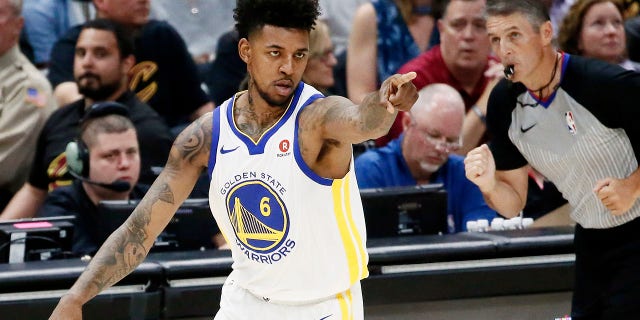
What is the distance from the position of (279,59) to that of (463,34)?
11.1 feet

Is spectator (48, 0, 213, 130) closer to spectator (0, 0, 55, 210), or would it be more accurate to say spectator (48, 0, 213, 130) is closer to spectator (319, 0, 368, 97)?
spectator (0, 0, 55, 210)

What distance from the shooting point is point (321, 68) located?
6.81m

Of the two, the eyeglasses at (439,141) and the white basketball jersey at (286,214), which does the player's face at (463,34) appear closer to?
the eyeglasses at (439,141)

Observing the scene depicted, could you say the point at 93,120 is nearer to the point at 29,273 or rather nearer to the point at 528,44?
the point at 29,273

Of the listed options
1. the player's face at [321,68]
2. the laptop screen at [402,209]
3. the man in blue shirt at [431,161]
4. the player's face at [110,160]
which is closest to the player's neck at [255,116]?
the laptop screen at [402,209]

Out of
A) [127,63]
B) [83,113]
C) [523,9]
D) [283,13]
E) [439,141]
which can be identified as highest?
[283,13]

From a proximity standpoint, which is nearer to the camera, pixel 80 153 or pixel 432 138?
pixel 80 153

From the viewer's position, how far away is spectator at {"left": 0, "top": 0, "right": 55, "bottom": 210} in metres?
6.60

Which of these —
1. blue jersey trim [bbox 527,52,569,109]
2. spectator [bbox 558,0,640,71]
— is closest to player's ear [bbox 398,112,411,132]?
spectator [bbox 558,0,640,71]

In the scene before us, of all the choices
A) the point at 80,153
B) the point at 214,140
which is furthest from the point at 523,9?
the point at 80,153

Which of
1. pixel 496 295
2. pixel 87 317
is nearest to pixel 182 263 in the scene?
pixel 87 317

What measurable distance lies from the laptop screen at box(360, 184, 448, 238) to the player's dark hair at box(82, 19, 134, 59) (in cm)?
205

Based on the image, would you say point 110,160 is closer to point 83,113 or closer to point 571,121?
point 83,113

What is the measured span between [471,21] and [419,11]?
0.48 m
